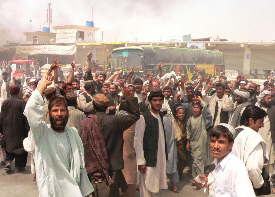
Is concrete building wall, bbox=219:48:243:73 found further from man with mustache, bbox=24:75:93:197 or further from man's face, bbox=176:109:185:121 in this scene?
man with mustache, bbox=24:75:93:197

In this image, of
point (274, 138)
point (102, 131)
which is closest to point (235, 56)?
point (274, 138)

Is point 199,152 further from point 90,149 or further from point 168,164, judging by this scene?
point 90,149

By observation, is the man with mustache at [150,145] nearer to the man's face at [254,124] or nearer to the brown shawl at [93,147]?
the brown shawl at [93,147]

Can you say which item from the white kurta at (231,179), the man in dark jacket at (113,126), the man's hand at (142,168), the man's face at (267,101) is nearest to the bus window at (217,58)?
the man's face at (267,101)

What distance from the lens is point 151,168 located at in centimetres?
476

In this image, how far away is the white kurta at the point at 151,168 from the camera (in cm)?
464

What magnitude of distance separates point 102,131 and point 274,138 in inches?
149

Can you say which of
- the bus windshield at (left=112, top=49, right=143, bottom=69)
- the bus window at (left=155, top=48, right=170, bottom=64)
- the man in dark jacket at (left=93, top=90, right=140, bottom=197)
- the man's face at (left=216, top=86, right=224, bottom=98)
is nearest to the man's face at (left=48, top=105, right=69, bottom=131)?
the man in dark jacket at (left=93, top=90, right=140, bottom=197)

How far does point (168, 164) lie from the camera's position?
5.94 m

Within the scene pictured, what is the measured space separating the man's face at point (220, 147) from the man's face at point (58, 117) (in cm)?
127

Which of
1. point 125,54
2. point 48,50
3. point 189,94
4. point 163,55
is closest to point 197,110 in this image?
point 189,94

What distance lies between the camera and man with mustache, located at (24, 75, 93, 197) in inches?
114

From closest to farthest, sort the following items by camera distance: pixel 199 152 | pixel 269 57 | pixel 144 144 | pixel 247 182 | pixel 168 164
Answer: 1. pixel 247 182
2. pixel 144 144
3. pixel 168 164
4. pixel 199 152
5. pixel 269 57

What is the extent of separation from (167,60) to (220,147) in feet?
62.2
